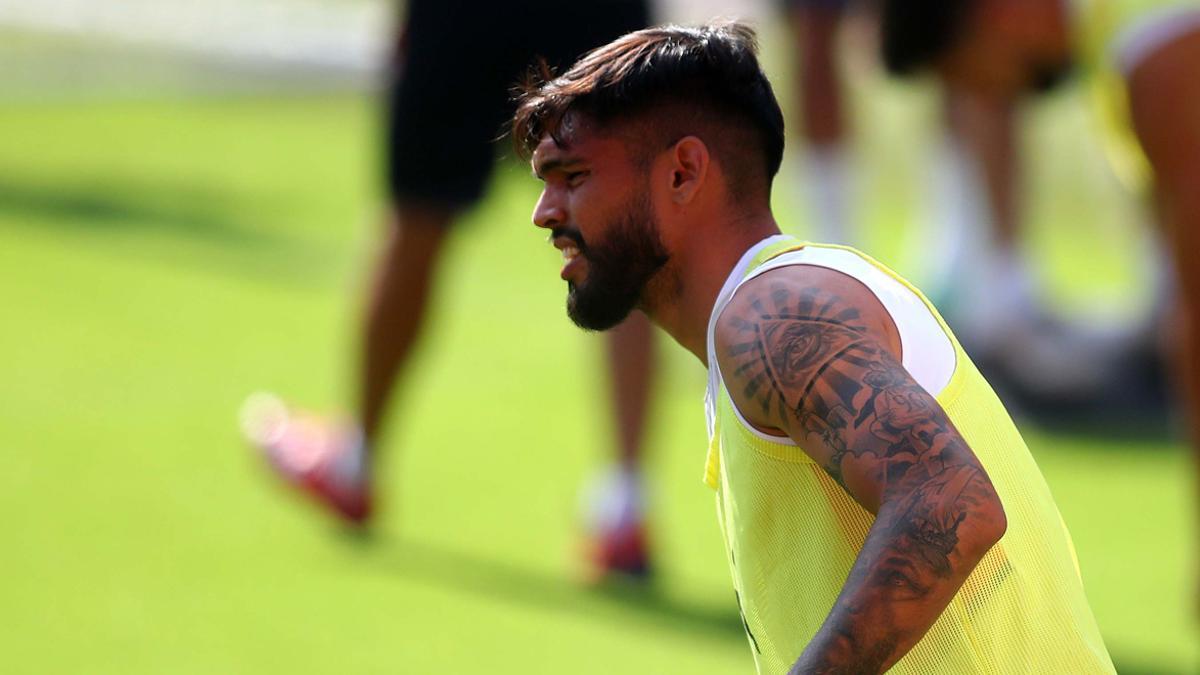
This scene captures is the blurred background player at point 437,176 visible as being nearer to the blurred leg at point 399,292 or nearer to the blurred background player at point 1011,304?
the blurred leg at point 399,292

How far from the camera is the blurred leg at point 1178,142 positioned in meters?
4.39

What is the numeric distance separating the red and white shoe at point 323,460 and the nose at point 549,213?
9.84ft

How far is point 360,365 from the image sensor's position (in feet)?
17.4

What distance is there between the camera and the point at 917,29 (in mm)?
5723

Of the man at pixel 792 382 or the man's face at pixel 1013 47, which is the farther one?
the man's face at pixel 1013 47

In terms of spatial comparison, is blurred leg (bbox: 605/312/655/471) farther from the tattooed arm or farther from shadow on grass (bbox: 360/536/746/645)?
the tattooed arm

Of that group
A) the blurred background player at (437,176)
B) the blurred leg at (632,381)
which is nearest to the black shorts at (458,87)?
A: the blurred background player at (437,176)

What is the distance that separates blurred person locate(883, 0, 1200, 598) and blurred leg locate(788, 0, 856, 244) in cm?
121

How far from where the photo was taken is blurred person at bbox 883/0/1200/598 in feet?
14.5

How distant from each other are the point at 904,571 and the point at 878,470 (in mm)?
111

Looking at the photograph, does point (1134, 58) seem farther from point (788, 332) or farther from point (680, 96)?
point (788, 332)

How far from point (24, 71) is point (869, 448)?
13.7 metres

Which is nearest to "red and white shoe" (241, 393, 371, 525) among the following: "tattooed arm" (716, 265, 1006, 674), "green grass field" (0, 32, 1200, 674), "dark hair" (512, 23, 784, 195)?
"green grass field" (0, 32, 1200, 674)

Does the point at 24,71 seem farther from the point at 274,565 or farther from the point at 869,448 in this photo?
the point at 869,448
